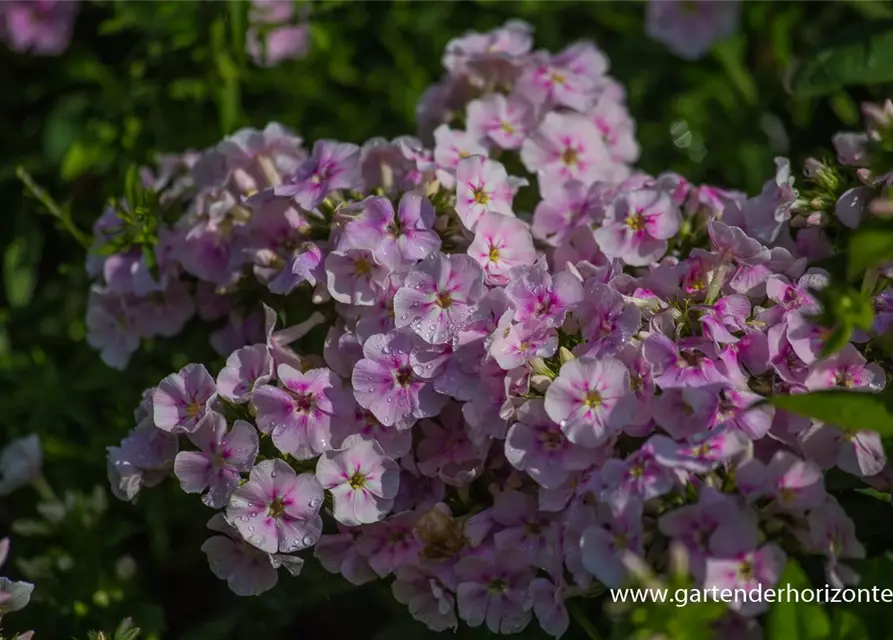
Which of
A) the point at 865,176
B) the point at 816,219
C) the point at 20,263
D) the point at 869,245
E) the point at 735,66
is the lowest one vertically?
the point at 20,263

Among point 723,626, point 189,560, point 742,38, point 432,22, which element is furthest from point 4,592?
point 742,38

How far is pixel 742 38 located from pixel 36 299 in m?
2.51

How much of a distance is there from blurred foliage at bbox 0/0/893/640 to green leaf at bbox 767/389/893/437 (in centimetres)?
133

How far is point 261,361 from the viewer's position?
7.45 ft

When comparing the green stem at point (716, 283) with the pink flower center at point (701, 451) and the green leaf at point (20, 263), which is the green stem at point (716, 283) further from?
the green leaf at point (20, 263)

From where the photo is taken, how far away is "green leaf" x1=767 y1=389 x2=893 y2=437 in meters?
1.80

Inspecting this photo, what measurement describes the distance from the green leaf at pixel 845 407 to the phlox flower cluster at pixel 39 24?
2.67 metres

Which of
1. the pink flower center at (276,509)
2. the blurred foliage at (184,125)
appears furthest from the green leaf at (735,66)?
the pink flower center at (276,509)

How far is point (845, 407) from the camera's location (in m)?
1.81

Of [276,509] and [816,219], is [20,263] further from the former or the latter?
[816,219]

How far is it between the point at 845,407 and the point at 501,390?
649 mm

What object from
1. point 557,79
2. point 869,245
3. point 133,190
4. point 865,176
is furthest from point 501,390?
point 133,190

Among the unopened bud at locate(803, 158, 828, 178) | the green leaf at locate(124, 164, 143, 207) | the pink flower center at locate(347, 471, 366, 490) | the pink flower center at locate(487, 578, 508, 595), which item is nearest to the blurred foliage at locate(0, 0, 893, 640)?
the green leaf at locate(124, 164, 143, 207)

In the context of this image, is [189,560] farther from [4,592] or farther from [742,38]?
[742,38]
